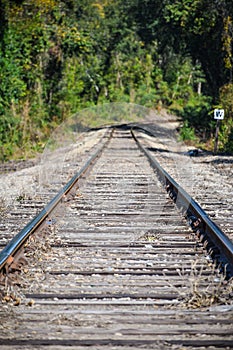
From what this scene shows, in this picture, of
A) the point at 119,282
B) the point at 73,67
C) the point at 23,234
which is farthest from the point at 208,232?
the point at 73,67

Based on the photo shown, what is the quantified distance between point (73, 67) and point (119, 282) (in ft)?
95.6

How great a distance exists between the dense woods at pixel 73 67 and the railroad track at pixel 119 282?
10.8 metres

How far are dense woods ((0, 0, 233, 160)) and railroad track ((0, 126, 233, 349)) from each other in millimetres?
10840

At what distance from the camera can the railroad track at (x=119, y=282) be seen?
11.1ft

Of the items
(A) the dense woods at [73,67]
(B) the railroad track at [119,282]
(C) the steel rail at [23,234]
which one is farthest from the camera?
(A) the dense woods at [73,67]

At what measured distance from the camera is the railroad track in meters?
3.38

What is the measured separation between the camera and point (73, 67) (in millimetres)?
→ 32562

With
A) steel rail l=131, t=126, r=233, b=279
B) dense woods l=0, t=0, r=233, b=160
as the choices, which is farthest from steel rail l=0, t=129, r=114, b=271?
dense woods l=0, t=0, r=233, b=160

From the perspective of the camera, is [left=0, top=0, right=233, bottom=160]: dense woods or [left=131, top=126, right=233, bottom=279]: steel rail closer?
[left=131, top=126, right=233, bottom=279]: steel rail

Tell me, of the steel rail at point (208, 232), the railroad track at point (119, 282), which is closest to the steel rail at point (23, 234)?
the railroad track at point (119, 282)

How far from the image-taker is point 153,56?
5594 cm

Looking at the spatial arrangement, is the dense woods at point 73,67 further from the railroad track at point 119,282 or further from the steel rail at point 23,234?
the railroad track at point 119,282

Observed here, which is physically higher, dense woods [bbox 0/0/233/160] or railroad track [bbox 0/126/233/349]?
dense woods [bbox 0/0/233/160]

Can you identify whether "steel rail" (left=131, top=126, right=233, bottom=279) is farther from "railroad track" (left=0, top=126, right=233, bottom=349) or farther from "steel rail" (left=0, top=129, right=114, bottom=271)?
"steel rail" (left=0, top=129, right=114, bottom=271)
